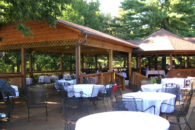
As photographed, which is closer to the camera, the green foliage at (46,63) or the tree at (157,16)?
the tree at (157,16)

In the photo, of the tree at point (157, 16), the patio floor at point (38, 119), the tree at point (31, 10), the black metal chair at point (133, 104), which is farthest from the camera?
the tree at point (157, 16)

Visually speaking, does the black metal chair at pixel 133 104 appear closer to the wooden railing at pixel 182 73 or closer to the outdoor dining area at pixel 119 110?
the outdoor dining area at pixel 119 110

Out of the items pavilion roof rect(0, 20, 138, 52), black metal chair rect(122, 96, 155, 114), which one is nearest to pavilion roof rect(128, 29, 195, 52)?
pavilion roof rect(0, 20, 138, 52)

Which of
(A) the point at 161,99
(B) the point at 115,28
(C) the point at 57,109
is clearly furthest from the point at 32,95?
(B) the point at 115,28

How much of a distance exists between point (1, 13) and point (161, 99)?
25.1ft

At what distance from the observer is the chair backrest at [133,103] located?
4887 millimetres

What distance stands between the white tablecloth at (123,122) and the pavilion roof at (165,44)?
510 inches

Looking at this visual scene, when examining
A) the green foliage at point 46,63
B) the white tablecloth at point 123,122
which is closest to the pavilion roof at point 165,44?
the green foliage at point 46,63

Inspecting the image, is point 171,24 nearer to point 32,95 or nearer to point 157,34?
point 157,34

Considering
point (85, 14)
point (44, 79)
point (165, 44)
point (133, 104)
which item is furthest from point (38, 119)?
point (85, 14)

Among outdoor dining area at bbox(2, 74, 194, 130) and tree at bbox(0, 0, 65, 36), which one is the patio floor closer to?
outdoor dining area at bbox(2, 74, 194, 130)

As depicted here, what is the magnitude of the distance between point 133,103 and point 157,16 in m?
19.9

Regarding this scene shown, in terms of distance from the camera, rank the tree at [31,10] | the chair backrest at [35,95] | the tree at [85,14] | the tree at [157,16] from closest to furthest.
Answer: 1. the chair backrest at [35,95]
2. the tree at [31,10]
3. the tree at [157,16]
4. the tree at [85,14]

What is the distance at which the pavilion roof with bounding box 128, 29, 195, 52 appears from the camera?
627 inches
